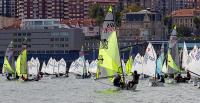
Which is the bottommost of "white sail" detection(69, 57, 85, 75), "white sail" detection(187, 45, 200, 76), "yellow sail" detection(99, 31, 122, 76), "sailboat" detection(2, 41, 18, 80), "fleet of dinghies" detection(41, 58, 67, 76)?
"fleet of dinghies" detection(41, 58, 67, 76)

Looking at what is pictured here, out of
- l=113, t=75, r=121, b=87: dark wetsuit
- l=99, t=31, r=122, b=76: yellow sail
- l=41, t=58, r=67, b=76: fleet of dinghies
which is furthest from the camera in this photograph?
l=41, t=58, r=67, b=76: fleet of dinghies

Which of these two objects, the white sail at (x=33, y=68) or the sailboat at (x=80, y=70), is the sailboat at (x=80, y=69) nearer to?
the sailboat at (x=80, y=70)

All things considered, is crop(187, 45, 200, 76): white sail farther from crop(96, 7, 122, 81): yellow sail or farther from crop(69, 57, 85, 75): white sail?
crop(69, 57, 85, 75): white sail

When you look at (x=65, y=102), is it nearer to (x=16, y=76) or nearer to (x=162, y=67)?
(x=162, y=67)

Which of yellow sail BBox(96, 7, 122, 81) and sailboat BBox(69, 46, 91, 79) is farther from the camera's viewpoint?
sailboat BBox(69, 46, 91, 79)

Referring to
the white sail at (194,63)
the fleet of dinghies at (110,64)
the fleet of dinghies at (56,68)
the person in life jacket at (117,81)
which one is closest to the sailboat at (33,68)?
the fleet of dinghies at (110,64)

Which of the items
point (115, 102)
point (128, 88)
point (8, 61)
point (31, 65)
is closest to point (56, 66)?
point (31, 65)

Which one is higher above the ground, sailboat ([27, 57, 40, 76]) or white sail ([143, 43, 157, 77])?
white sail ([143, 43, 157, 77])

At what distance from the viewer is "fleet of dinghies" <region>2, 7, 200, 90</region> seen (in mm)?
58344

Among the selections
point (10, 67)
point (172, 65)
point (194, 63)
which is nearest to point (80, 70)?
point (10, 67)

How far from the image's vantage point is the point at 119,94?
57.8 m

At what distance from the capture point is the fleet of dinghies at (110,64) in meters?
58.3

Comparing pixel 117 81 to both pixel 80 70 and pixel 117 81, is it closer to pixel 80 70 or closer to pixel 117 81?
pixel 117 81

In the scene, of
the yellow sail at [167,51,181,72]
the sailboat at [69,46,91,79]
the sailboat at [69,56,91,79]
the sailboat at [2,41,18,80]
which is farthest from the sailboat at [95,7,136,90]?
the sailboat at [69,56,91,79]
